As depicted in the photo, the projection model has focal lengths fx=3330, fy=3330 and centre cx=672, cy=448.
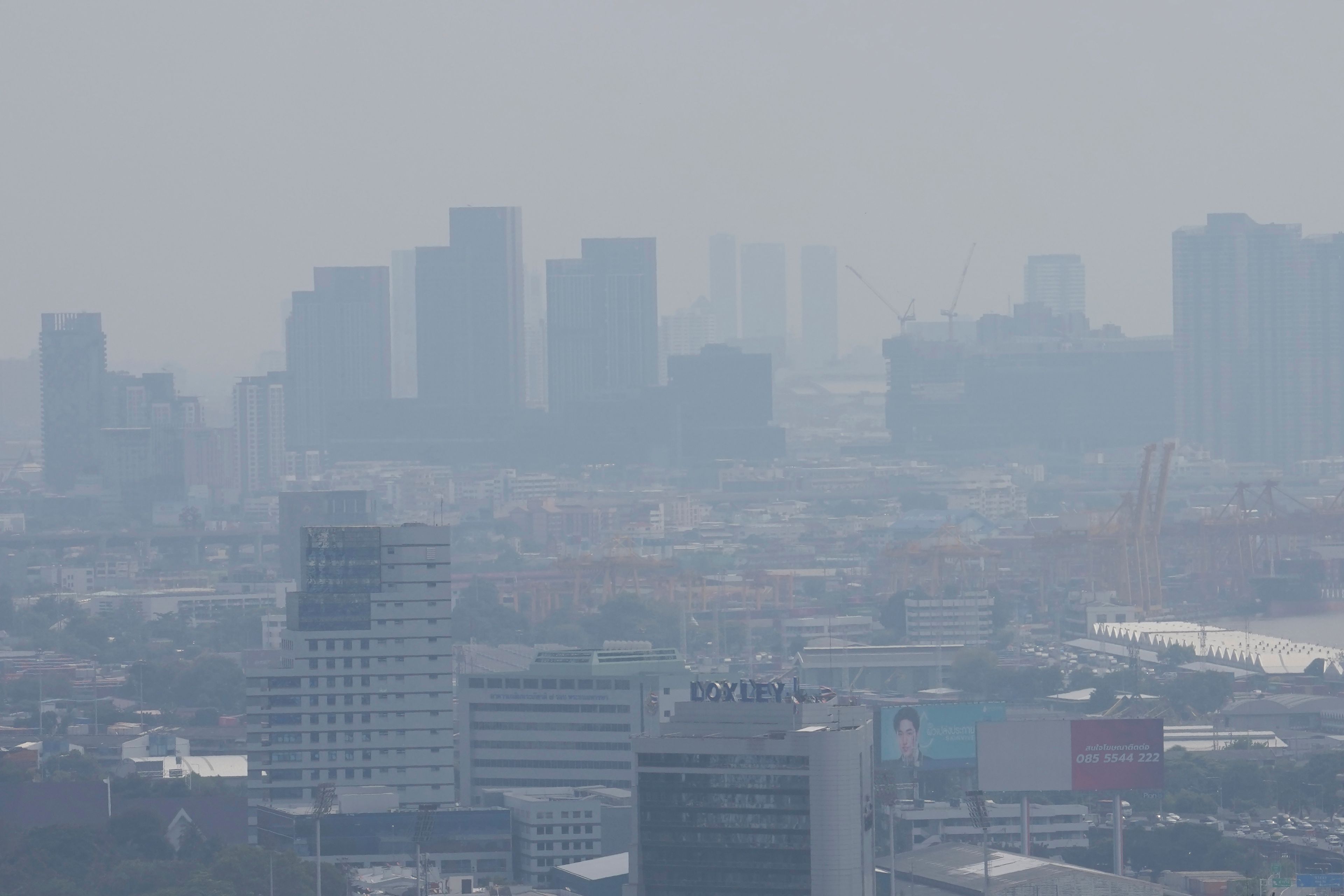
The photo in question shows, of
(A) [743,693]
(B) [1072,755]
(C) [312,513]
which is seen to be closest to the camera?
(A) [743,693]

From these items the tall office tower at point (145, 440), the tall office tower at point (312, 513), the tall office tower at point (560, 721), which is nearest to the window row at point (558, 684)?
the tall office tower at point (560, 721)

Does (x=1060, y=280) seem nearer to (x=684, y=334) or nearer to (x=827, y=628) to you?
(x=684, y=334)

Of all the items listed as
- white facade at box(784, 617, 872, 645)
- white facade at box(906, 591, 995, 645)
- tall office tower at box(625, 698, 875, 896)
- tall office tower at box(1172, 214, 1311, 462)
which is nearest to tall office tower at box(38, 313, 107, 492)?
tall office tower at box(1172, 214, 1311, 462)

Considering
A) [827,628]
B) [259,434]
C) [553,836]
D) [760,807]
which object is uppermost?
[259,434]

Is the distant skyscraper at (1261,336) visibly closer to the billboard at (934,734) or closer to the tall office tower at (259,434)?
the tall office tower at (259,434)

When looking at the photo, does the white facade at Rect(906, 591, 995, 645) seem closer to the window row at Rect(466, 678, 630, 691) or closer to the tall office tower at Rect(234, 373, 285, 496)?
the window row at Rect(466, 678, 630, 691)

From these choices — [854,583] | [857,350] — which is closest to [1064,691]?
[854,583]

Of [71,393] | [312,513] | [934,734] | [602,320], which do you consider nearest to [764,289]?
[602,320]

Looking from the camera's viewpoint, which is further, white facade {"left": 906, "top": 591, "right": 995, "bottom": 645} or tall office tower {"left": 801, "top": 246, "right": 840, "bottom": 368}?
tall office tower {"left": 801, "top": 246, "right": 840, "bottom": 368}
